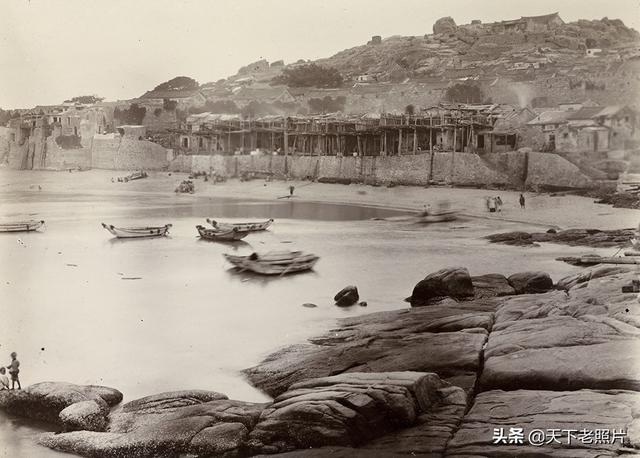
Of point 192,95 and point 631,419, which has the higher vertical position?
point 192,95

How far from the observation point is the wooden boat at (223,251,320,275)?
5.23 m

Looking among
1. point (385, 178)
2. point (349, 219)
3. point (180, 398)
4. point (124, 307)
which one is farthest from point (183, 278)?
point (385, 178)

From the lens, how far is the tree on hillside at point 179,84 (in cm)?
543

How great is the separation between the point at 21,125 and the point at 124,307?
1931 mm

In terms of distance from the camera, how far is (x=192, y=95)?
5.75m

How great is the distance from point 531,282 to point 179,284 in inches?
97.8

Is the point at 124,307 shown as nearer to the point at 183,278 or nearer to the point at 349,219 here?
the point at 183,278

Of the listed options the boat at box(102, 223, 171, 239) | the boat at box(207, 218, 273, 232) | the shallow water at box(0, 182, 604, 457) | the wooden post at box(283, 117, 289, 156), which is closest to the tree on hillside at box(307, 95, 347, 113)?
the wooden post at box(283, 117, 289, 156)

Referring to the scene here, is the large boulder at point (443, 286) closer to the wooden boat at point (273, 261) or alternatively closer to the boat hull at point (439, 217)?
the boat hull at point (439, 217)

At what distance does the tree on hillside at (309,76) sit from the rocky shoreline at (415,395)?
1.95m

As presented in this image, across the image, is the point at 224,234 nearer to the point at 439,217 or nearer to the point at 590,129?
the point at 439,217

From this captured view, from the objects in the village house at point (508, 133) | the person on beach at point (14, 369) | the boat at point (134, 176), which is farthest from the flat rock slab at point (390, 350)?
the boat at point (134, 176)

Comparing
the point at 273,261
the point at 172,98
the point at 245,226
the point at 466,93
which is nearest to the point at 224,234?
the point at 245,226

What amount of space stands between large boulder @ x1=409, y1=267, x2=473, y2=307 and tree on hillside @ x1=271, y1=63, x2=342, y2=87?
177 centimetres
